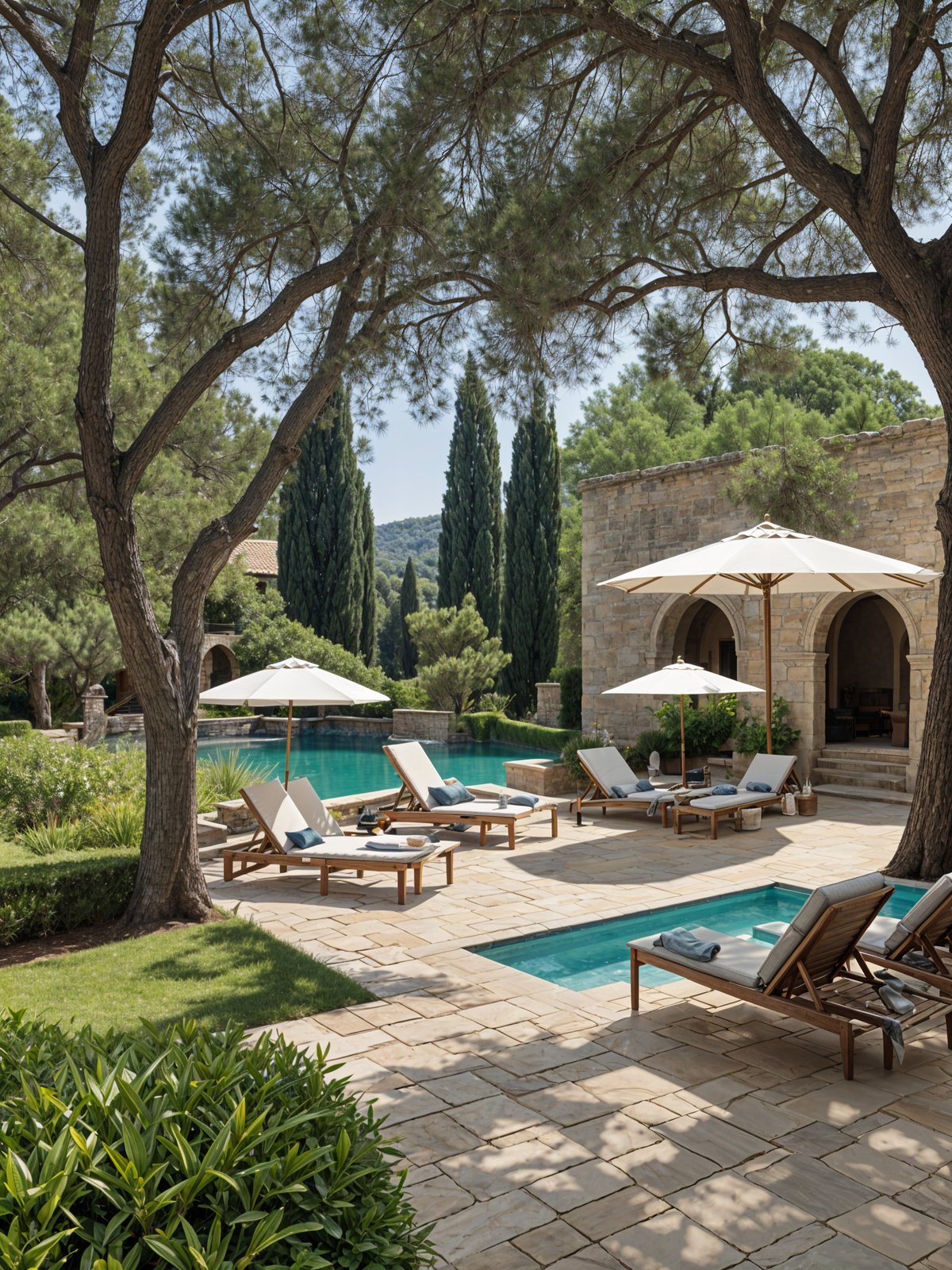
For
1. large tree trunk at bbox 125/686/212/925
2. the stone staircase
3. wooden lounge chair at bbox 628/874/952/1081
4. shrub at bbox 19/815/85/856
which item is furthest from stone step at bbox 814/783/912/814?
shrub at bbox 19/815/85/856

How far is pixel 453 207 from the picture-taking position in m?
7.47

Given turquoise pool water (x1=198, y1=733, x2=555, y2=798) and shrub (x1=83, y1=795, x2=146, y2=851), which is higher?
shrub (x1=83, y1=795, x2=146, y2=851)

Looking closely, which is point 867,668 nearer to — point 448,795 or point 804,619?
point 804,619

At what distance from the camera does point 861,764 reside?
13617mm

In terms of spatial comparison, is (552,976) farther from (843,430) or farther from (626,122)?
(843,430)

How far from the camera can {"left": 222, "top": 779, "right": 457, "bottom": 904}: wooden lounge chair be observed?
7.62 metres

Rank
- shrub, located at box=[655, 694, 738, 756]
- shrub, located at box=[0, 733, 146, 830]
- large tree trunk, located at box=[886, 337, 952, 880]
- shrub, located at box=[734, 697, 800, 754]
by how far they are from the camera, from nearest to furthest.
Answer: large tree trunk, located at box=[886, 337, 952, 880]
shrub, located at box=[0, 733, 146, 830]
shrub, located at box=[734, 697, 800, 754]
shrub, located at box=[655, 694, 738, 756]

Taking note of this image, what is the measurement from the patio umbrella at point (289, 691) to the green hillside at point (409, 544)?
226 feet

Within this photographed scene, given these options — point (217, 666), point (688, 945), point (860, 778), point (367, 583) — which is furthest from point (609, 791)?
point (217, 666)

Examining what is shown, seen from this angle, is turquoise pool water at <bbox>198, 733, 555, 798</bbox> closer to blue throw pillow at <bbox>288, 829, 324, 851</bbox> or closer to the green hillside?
blue throw pillow at <bbox>288, 829, 324, 851</bbox>

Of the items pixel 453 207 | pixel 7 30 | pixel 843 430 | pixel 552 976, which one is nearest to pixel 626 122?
pixel 453 207

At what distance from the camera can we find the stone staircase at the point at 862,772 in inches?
505

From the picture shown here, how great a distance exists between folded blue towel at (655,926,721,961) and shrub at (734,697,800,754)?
344 inches

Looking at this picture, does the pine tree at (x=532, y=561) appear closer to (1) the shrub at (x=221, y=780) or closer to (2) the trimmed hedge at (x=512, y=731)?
(2) the trimmed hedge at (x=512, y=731)
